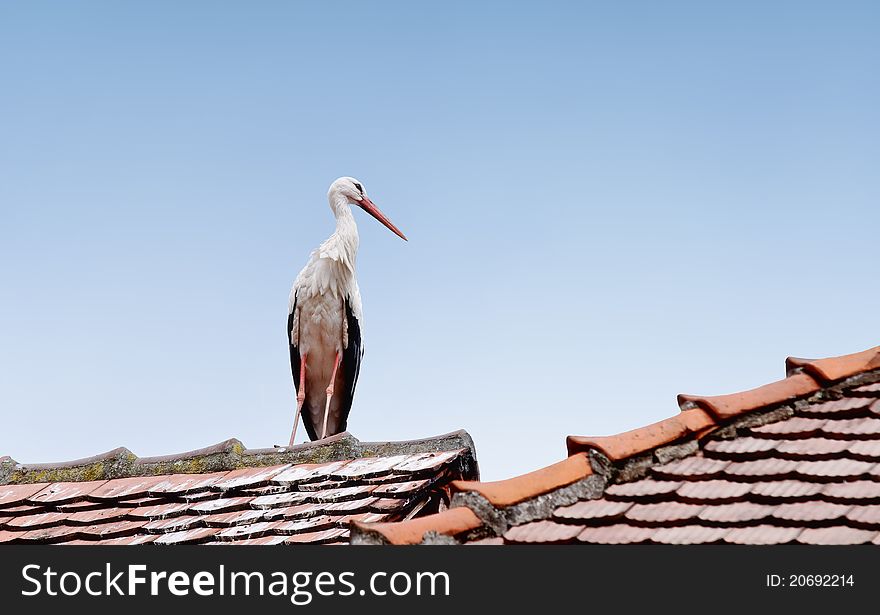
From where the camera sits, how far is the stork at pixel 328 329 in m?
9.09

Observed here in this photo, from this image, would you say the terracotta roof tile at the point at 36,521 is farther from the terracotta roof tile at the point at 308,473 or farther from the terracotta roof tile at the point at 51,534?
the terracotta roof tile at the point at 308,473

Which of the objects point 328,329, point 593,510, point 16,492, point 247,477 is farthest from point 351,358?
point 593,510

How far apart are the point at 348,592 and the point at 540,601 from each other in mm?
529

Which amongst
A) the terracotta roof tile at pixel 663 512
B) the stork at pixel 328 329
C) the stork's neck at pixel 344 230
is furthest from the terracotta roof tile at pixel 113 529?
the stork's neck at pixel 344 230

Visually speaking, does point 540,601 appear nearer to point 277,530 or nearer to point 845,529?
point 845,529

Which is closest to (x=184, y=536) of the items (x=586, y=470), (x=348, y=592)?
(x=348, y=592)

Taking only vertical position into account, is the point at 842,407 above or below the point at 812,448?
above

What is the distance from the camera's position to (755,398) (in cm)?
388

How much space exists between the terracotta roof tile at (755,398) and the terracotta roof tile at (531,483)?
0.56 m

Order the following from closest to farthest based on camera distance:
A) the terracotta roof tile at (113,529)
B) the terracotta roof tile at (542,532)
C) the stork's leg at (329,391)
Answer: the terracotta roof tile at (542,532), the terracotta roof tile at (113,529), the stork's leg at (329,391)

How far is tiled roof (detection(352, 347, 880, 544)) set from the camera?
3.10 meters

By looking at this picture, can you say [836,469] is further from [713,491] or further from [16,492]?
[16,492]

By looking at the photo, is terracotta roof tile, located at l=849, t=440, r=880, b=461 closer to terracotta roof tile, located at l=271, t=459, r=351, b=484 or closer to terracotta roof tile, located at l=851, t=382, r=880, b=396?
terracotta roof tile, located at l=851, t=382, r=880, b=396

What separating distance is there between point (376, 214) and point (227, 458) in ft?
18.1
